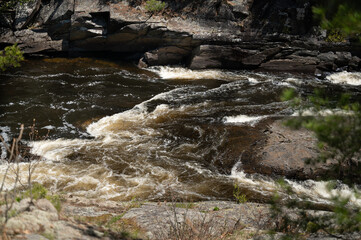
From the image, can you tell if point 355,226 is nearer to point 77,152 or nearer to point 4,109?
point 77,152

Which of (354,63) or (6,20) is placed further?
(6,20)

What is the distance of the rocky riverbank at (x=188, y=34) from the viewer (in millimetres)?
17969

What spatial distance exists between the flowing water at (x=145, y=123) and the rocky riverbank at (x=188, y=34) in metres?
1.01

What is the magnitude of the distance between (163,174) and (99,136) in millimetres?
3060

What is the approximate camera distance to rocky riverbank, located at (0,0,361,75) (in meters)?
18.0

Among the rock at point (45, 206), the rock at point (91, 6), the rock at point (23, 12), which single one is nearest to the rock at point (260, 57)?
the rock at point (91, 6)

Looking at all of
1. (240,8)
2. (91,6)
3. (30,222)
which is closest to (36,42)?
(91,6)

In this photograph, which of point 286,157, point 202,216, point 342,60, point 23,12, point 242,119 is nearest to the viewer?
point 202,216

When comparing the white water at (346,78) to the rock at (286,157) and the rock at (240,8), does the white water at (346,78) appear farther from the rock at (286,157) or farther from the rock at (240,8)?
the rock at (286,157)

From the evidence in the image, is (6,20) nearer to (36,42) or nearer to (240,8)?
(36,42)

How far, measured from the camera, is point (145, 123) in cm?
1136

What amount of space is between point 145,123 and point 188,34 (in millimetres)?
8200

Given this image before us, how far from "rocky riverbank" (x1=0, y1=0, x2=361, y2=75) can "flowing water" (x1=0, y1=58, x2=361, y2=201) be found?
1005mm

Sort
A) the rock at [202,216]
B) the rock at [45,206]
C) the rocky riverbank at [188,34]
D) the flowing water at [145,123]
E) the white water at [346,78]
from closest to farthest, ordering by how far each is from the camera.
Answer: the rock at [45,206], the rock at [202,216], the flowing water at [145,123], the white water at [346,78], the rocky riverbank at [188,34]
